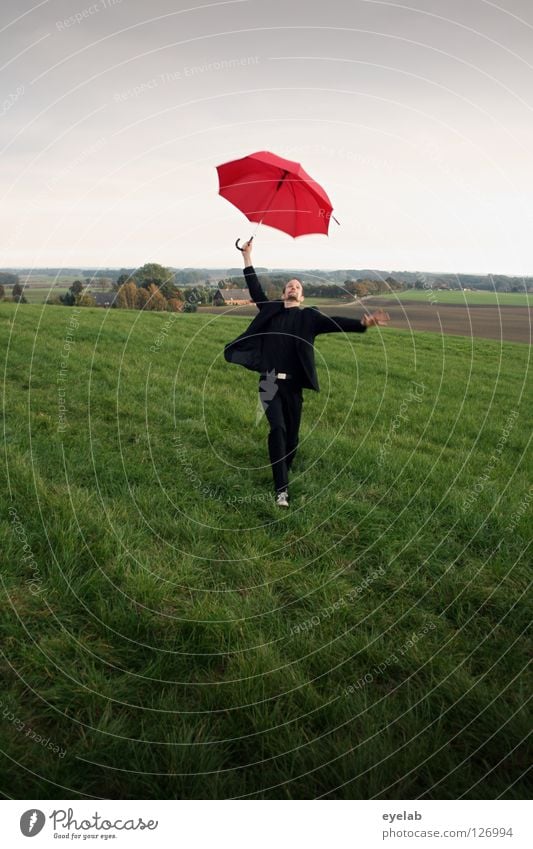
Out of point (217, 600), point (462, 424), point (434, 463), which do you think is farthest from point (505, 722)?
point (462, 424)

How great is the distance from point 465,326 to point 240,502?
27.2 meters

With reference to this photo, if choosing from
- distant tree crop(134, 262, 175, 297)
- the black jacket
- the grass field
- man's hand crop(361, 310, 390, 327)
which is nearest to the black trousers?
the black jacket

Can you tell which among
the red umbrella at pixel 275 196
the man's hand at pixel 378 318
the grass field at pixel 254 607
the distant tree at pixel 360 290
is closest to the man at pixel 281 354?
the grass field at pixel 254 607

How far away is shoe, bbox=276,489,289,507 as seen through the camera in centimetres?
679

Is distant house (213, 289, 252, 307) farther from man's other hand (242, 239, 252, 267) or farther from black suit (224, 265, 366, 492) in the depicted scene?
man's other hand (242, 239, 252, 267)

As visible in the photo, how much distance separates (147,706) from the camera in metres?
3.76

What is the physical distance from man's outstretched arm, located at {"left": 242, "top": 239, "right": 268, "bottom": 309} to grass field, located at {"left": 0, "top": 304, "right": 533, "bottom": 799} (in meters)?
2.53

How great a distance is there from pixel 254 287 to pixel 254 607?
4.53 meters

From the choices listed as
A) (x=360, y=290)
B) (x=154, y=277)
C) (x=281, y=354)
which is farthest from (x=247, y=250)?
(x=154, y=277)

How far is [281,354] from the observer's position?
7.32m

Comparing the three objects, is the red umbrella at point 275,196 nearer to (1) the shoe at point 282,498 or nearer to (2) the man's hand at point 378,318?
(2) the man's hand at point 378,318

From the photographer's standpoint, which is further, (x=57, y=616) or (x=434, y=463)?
(x=434, y=463)
